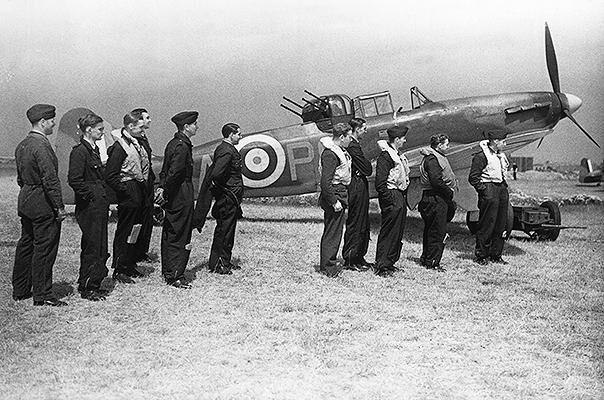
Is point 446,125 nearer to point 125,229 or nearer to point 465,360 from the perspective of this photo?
point 125,229

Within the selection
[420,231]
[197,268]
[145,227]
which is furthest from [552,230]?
[145,227]

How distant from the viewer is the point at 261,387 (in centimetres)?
381

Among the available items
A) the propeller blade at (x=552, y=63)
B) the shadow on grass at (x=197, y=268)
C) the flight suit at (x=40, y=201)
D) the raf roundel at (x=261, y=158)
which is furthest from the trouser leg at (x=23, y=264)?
the propeller blade at (x=552, y=63)

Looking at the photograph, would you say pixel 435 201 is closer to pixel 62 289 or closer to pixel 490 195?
pixel 490 195

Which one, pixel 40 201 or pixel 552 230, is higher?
pixel 40 201

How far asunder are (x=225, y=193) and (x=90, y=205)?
1.84 meters

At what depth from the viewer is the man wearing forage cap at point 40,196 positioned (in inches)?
216

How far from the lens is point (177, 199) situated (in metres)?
6.60

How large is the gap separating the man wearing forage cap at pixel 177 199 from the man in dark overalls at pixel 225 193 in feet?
1.87

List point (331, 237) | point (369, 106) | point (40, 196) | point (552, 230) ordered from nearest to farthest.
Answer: point (40, 196) < point (331, 237) < point (552, 230) < point (369, 106)

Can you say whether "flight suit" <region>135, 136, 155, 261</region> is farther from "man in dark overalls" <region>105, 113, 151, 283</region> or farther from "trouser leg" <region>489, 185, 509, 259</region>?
"trouser leg" <region>489, 185, 509, 259</region>

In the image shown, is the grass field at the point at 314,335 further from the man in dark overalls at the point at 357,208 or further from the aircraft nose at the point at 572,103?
the aircraft nose at the point at 572,103

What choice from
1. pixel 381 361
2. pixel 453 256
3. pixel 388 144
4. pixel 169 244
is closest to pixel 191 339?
pixel 381 361

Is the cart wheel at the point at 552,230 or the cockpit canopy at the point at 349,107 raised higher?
the cockpit canopy at the point at 349,107
